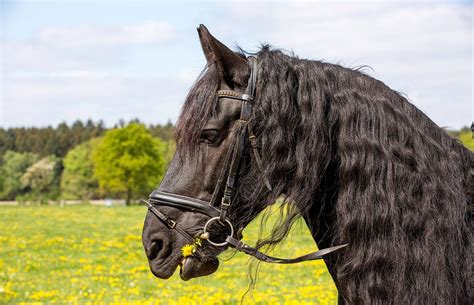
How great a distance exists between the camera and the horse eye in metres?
3.14

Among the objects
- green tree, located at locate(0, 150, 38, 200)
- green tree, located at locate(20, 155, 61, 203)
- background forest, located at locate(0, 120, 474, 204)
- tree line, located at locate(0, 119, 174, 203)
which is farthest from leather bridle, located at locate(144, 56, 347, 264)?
green tree, located at locate(0, 150, 38, 200)

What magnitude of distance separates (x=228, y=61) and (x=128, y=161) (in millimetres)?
75375

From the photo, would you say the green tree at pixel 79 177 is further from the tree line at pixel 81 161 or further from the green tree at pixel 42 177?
the green tree at pixel 42 177

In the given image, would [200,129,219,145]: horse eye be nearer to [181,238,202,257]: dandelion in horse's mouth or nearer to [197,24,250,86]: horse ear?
[197,24,250,86]: horse ear

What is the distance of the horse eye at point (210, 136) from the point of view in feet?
10.3

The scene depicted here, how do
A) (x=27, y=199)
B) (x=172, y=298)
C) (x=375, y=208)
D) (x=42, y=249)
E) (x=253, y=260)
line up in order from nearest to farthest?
(x=375, y=208) → (x=253, y=260) → (x=172, y=298) → (x=42, y=249) → (x=27, y=199)

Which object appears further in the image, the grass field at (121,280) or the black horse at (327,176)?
the grass field at (121,280)

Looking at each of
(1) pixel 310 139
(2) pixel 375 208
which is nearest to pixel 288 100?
(1) pixel 310 139

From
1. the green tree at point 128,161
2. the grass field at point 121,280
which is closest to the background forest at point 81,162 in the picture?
the green tree at point 128,161

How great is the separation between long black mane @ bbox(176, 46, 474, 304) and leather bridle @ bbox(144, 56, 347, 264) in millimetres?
47

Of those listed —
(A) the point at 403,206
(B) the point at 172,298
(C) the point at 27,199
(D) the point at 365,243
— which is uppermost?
(A) the point at 403,206

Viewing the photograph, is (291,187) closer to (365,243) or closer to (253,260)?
(365,243)

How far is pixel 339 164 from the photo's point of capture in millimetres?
3150

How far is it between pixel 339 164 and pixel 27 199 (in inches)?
2954
